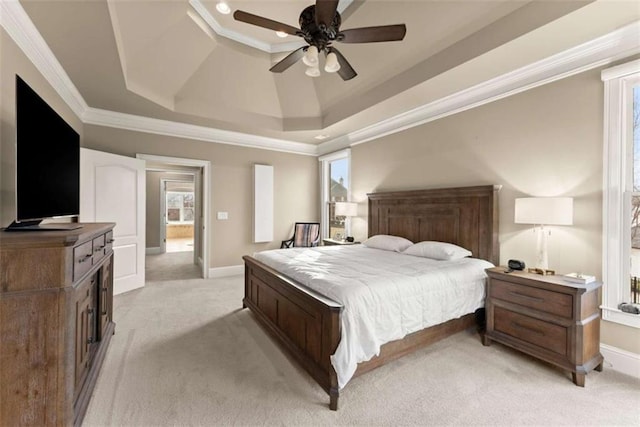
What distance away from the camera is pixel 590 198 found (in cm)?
238

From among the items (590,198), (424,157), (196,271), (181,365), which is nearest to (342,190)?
(424,157)

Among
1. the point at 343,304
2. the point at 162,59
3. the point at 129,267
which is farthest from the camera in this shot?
the point at 129,267

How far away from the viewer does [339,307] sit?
5.85 ft

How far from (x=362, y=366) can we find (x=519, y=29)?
298cm

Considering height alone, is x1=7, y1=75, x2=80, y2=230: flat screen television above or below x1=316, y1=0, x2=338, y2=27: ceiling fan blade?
below

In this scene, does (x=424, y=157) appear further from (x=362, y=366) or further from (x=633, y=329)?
(x=362, y=366)

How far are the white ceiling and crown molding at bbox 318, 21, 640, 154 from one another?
18mm

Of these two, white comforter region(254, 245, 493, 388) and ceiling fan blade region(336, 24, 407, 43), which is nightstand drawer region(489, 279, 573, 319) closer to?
white comforter region(254, 245, 493, 388)

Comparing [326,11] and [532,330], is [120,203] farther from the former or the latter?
[532,330]

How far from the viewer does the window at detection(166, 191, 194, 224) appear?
11.5 meters

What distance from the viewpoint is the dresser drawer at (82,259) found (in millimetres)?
1454

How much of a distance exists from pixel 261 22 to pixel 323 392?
284cm

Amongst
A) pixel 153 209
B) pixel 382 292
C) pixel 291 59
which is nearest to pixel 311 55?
pixel 291 59

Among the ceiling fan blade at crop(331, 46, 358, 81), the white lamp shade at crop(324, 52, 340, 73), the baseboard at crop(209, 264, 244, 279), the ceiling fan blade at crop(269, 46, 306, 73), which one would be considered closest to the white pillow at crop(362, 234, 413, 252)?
the ceiling fan blade at crop(331, 46, 358, 81)
